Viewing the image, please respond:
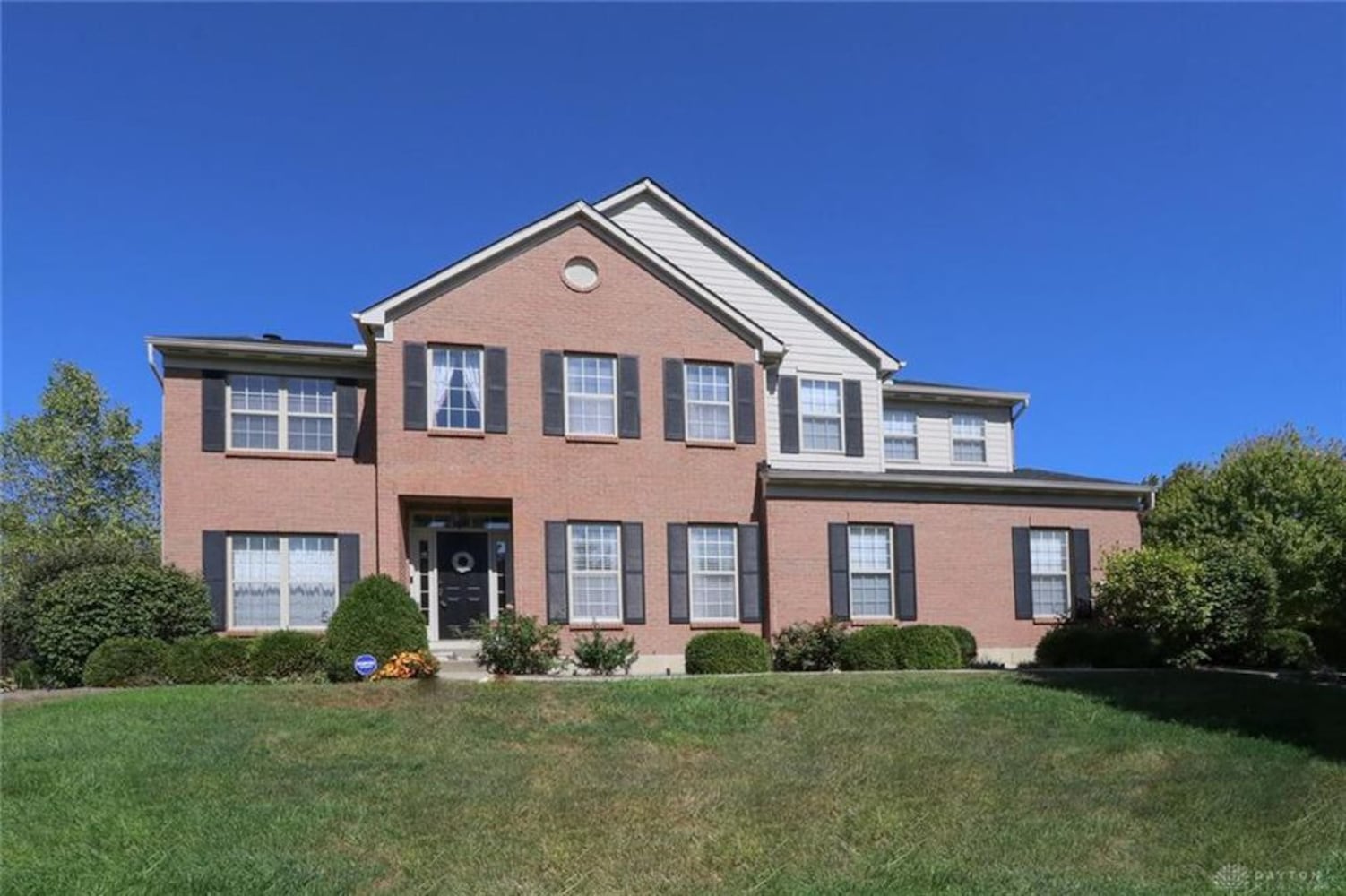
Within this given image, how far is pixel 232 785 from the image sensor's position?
29.1 ft

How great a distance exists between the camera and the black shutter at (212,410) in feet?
61.0

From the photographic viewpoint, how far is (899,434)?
2417cm

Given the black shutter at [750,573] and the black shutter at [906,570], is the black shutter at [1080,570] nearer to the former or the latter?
the black shutter at [906,570]

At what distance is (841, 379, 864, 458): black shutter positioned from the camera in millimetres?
22141

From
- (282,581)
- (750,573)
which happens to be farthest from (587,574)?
(282,581)

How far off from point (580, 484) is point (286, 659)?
5.87 m

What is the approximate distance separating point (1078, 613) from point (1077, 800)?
1312 cm

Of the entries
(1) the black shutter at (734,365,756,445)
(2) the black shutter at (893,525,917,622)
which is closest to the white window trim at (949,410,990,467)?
(2) the black shutter at (893,525,917,622)

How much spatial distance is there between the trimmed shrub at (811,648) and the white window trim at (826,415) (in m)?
4.04

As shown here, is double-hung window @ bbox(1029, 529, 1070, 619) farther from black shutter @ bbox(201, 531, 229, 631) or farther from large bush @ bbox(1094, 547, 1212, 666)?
black shutter @ bbox(201, 531, 229, 631)

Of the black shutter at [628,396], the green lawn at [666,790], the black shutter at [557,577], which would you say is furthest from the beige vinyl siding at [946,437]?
the green lawn at [666,790]

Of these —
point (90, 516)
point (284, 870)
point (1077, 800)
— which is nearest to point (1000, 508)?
point (1077, 800)

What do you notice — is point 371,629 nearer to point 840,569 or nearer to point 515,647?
point 515,647

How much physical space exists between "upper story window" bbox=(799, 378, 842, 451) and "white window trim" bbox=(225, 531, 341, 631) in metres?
9.18
